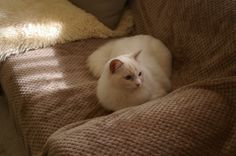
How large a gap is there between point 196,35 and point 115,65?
0.40 meters

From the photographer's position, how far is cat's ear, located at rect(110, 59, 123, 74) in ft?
4.33

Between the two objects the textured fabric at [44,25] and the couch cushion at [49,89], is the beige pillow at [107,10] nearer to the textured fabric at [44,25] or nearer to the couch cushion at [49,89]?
the textured fabric at [44,25]

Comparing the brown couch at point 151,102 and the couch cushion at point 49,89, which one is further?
the couch cushion at point 49,89

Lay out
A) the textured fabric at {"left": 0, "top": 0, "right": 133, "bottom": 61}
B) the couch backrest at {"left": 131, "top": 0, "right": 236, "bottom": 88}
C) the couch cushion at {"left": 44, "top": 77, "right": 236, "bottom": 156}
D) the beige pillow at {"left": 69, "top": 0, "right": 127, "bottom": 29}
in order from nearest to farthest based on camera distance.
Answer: the couch cushion at {"left": 44, "top": 77, "right": 236, "bottom": 156} → the couch backrest at {"left": 131, "top": 0, "right": 236, "bottom": 88} → the textured fabric at {"left": 0, "top": 0, "right": 133, "bottom": 61} → the beige pillow at {"left": 69, "top": 0, "right": 127, "bottom": 29}

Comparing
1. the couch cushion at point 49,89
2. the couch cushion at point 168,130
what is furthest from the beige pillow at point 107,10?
the couch cushion at point 168,130

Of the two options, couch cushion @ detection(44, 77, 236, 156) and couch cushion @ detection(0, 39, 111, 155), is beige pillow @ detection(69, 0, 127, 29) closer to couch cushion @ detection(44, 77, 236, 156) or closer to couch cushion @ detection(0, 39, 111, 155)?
couch cushion @ detection(0, 39, 111, 155)

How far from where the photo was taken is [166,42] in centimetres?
166

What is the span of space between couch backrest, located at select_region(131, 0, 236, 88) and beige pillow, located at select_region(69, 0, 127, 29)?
21 cm

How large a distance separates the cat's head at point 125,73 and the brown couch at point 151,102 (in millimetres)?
147

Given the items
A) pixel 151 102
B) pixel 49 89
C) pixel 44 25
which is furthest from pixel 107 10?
pixel 151 102

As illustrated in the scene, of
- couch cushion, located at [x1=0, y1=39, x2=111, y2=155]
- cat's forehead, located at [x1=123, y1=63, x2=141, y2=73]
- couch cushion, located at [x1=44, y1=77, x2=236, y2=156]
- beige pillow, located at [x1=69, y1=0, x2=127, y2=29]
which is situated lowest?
couch cushion, located at [x1=0, y1=39, x2=111, y2=155]

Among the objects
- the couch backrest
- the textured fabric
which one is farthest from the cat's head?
the textured fabric

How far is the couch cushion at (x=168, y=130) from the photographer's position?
1046mm

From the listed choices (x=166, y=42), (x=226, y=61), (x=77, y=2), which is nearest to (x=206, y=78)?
(x=226, y=61)
